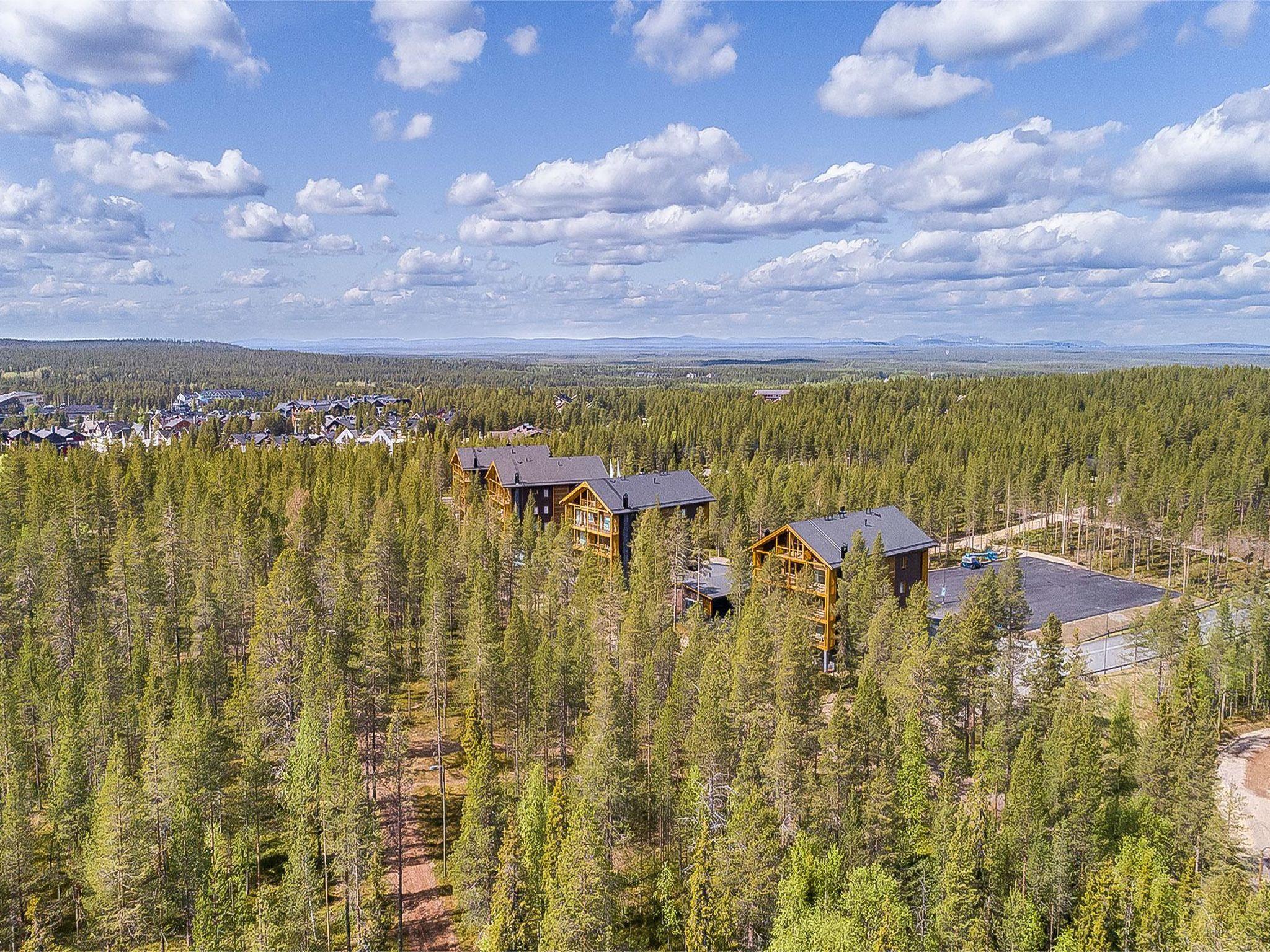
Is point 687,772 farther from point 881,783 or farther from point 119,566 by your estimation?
point 119,566

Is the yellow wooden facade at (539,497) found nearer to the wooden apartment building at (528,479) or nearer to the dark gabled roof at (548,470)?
the wooden apartment building at (528,479)

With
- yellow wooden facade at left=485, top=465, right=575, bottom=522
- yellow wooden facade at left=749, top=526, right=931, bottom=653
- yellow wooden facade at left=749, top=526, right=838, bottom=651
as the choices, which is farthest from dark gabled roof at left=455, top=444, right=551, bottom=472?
yellow wooden facade at left=749, top=526, right=838, bottom=651

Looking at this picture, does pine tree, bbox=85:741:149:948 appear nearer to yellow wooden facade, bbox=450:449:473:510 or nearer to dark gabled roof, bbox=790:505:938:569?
dark gabled roof, bbox=790:505:938:569

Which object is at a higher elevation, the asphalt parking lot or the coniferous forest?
the coniferous forest

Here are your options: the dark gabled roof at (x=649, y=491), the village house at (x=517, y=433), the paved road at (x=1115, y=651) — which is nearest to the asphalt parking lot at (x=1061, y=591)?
the paved road at (x=1115, y=651)

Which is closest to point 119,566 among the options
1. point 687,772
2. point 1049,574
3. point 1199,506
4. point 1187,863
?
point 687,772
